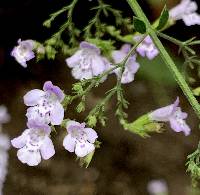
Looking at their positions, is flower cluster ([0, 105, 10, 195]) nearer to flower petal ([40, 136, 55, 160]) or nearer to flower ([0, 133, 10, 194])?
flower ([0, 133, 10, 194])

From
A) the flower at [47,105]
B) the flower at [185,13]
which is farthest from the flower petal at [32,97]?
the flower at [185,13]

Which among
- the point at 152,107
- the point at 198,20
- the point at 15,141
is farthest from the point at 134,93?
the point at 15,141

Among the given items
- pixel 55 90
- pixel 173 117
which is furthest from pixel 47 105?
pixel 173 117

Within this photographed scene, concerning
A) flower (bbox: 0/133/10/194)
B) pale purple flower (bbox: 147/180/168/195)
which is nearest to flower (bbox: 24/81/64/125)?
flower (bbox: 0/133/10/194)

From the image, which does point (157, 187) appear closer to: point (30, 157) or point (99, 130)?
point (99, 130)

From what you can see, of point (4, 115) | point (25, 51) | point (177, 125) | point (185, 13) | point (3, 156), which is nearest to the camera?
point (177, 125)

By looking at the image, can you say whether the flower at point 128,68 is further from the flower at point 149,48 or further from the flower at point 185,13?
the flower at point 185,13
